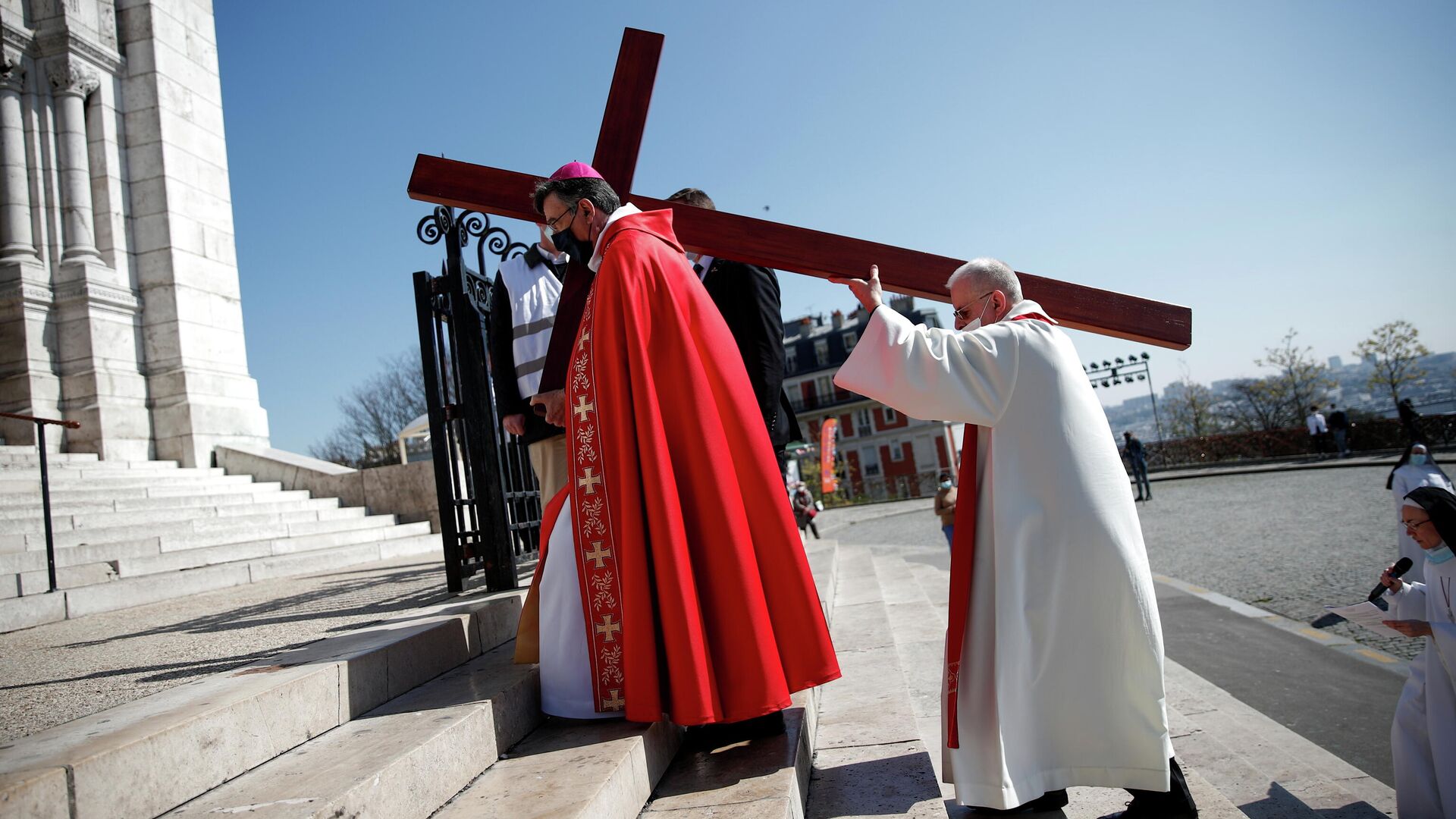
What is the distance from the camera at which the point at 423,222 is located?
14.4ft

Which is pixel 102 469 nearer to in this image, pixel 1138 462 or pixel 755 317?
pixel 755 317

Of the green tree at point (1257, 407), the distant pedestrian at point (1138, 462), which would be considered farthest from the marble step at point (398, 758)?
the green tree at point (1257, 407)

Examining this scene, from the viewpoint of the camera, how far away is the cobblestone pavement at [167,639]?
233 cm

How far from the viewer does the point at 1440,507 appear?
3.64 metres

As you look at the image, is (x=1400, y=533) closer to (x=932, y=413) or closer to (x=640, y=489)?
(x=932, y=413)

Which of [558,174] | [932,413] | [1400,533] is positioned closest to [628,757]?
[932,413]

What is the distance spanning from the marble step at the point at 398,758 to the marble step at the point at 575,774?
7 centimetres

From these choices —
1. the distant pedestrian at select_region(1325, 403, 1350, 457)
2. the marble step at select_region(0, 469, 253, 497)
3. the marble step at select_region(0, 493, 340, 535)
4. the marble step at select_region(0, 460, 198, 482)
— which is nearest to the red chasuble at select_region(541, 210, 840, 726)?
the marble step at select_region(0, 493, 340, 535)

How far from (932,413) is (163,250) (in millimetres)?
11762

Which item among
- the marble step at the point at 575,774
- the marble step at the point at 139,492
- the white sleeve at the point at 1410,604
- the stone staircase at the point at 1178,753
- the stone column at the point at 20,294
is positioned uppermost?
the stone column at the point at 20,294

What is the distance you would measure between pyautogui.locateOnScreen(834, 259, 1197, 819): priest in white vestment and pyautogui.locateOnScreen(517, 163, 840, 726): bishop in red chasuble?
48 cm

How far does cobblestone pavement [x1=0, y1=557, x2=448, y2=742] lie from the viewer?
233 cm

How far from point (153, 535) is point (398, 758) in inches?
266

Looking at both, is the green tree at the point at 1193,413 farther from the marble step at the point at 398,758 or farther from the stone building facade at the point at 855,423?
the marble step at the point at 398,758
